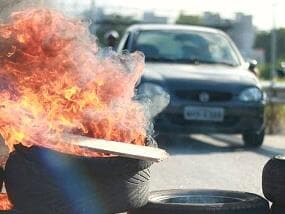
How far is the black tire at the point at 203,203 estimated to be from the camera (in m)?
5.03

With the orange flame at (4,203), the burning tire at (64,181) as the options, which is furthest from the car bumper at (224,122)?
the burning tire at (64,181)

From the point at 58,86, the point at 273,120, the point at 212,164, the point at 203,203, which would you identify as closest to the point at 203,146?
the point at 212,164

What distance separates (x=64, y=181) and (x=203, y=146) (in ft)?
24.5

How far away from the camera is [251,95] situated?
11438mm

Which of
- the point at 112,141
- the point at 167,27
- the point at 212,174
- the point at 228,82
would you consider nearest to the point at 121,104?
the point at 112,141

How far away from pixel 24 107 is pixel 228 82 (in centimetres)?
688

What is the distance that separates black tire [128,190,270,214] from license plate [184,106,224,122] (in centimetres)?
551

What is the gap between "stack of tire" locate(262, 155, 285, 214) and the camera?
5238 millimetres

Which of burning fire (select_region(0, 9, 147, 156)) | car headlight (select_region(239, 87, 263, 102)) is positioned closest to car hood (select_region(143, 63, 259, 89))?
car headlight (select_region(239, 87, 263, 102))

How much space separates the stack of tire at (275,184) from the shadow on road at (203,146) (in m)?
5.44

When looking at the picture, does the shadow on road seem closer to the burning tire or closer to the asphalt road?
the asphalt road

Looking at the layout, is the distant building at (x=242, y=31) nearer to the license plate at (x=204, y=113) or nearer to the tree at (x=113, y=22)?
the tree at (x=113, y=22)

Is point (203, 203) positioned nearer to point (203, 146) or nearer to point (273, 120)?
point (203, 146)

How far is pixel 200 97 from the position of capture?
1130 centimetres
